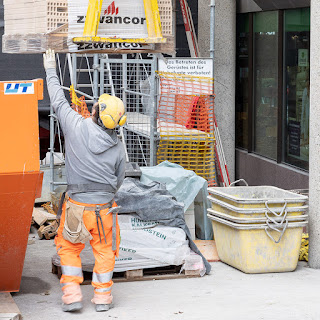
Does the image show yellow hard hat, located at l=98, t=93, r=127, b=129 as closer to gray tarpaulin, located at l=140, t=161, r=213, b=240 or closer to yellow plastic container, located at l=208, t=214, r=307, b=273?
yellow plastic container, located at l=208, t=214, r=307, b=273

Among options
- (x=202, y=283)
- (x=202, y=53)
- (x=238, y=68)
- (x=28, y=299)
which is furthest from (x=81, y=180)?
(x=238, y=68)

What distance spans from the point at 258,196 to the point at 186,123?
8.05 feet

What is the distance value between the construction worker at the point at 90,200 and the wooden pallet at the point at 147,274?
35.1 inches

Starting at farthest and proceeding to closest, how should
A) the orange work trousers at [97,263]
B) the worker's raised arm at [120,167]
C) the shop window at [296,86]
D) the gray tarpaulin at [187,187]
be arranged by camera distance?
the shop window at [296,86] → the gray tarpaulin at [187,187] → the worker's raised arm at [120,167] → the orange work trousers at [97,263]

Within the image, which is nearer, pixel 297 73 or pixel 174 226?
pixel 174 226

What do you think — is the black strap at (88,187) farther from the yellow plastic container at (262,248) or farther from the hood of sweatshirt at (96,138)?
the yellow plastic container at (262,248)

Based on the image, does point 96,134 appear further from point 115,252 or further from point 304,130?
point 304,130

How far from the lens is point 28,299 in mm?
6996

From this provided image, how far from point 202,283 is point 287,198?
121cm

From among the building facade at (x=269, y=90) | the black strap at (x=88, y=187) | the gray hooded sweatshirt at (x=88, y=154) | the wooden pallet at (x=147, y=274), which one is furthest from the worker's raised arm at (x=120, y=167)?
the building facade at (x=269, y=90)

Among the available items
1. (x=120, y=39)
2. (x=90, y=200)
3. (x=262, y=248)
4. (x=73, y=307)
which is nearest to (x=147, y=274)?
(x=262, y=248)

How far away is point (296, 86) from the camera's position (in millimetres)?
11008

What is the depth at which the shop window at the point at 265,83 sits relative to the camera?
470 inches

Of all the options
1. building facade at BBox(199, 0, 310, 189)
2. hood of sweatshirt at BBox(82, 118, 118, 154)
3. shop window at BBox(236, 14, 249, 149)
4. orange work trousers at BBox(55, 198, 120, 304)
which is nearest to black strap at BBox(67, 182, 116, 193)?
orange work trousers at BBox(55, 198, 120, 304)
